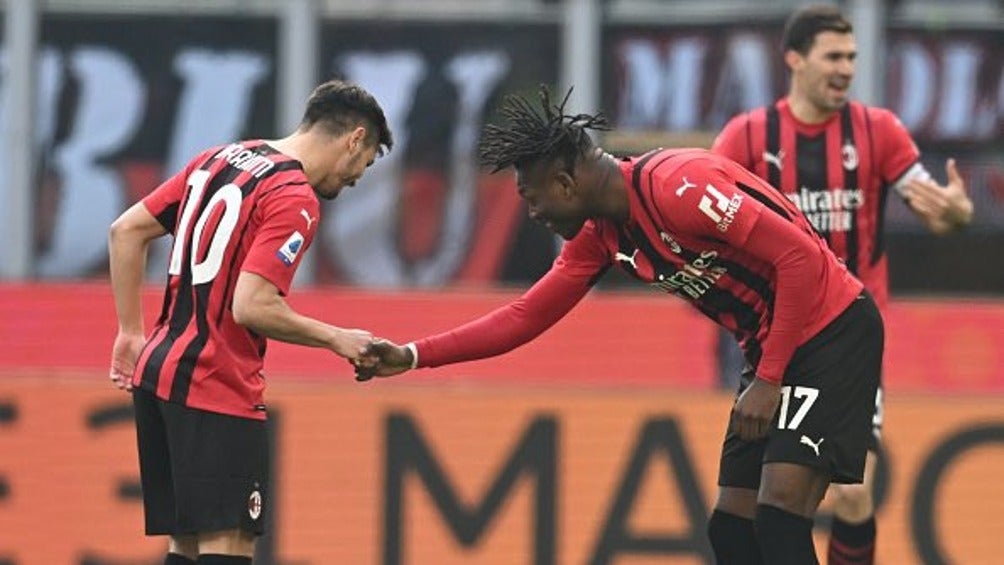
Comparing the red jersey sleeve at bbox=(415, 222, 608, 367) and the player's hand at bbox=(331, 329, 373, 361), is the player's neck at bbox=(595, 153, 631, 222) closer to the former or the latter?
the red jersey sleeve at bbox=(415, 222, 608, 367)

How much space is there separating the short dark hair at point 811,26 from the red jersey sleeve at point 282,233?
2400mm

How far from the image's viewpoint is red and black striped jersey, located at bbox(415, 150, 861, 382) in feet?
21.0

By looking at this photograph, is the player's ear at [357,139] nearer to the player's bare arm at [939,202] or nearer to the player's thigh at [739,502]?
the player's thigh at [739,502]

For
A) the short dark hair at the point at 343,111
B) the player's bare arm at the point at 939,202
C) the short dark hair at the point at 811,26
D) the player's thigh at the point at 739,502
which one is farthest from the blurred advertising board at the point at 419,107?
the short dark hair at the point at 343,111

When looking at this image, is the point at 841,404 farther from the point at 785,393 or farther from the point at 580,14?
the point at 580,14

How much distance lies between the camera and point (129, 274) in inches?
278

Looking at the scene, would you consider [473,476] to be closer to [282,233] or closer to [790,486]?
[790,486]

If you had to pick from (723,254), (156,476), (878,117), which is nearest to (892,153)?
(878,117)

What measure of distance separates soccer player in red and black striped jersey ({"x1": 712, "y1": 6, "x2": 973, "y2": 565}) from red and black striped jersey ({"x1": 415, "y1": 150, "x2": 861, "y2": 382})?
121cm

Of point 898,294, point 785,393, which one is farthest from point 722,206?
point 898,294

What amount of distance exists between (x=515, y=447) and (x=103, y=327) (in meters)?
2.56

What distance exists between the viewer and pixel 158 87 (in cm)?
1330

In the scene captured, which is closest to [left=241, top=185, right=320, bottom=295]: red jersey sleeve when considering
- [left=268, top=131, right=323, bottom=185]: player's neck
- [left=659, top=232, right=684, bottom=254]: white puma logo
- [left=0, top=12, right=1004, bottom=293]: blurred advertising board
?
[left=268, top=131, right=323, bottom=185]: player's neck

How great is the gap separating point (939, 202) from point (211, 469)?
282 cm
